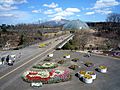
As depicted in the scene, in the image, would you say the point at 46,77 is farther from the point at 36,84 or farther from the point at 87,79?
the point at 87,79

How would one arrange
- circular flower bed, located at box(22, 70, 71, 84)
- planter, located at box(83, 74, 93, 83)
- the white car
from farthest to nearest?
circular flower bed, located at box(22, 70, 71, 84), planter, located at box(83, 74, 93, 83), the white car

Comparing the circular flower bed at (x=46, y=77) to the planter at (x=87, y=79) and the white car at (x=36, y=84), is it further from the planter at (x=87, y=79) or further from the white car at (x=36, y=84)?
the planter at (x=87, y=79)

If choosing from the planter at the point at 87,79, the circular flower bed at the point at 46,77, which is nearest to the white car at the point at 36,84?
the circular flower bed at the point at 46,77

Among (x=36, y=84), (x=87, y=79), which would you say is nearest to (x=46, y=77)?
(x=36, y=84)

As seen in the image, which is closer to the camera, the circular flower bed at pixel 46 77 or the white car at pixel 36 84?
the white car at pixel 36 84

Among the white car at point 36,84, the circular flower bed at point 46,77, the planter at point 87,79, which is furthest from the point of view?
the circular flower bed at point 46,77

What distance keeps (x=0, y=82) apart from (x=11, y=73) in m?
5.21

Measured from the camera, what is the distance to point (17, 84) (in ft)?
102

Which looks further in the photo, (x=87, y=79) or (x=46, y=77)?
(x=46, y=77)

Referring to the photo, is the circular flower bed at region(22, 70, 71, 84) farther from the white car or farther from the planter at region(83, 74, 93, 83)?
the planter at region(83, 74, 93, 83)

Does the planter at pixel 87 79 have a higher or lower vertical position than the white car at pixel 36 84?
higher

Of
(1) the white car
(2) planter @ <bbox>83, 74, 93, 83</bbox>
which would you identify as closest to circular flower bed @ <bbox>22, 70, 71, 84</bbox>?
(1) the white car

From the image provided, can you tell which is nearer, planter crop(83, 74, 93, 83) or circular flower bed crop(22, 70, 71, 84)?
planter crop(83, 74, 93, 83)

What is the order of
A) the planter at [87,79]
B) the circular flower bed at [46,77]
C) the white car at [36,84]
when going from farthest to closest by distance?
1. the circular flower bed at [46,77]
2. the planter at [87,79]
3. the white car at [36,84]
